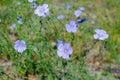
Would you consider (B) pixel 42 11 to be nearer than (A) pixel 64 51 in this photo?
No

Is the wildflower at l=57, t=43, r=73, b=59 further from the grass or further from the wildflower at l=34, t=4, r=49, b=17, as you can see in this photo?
the wildflower at l=34, t=4, r=49, b=17

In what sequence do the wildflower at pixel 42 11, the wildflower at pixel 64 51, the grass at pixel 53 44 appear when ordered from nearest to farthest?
the wildflower at pixel 64 51 → the wildflower at pixel 42 11 → the grass at pixel 53 44

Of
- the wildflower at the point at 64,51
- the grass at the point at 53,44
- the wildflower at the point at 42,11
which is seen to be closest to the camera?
the wildflower at the point at 64,51

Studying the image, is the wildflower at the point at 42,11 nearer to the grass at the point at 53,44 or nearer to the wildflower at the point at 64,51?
the grass at the point at 53,44

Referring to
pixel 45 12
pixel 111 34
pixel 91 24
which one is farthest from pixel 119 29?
pixel 45 12

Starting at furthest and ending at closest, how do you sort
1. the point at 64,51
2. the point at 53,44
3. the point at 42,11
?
the point at 53,44, the point at 42,11, the point at 64,51

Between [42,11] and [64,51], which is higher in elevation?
[42,11]

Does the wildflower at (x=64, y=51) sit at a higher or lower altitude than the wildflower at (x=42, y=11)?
lower

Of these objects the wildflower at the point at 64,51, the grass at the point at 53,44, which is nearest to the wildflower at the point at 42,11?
the grass at the point at 53,44

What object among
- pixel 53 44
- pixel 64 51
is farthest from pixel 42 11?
pixel 53 44

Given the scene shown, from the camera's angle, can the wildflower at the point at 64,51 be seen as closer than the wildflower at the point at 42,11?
Yes

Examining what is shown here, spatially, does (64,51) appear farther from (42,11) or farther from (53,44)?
(53,44)
